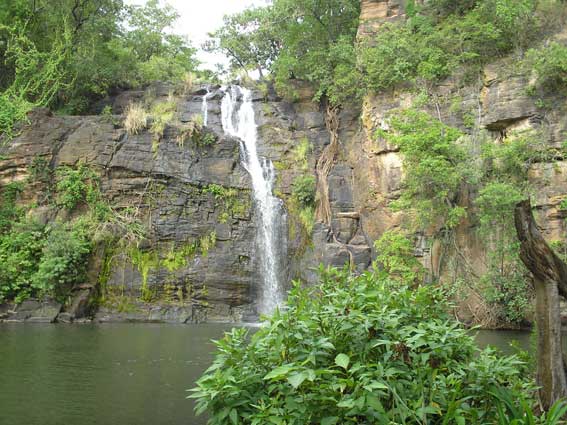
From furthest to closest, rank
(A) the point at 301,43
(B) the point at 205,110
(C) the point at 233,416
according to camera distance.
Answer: (A) the point at 301,43, (B) the point at 205,110, (C) the point at 233,416

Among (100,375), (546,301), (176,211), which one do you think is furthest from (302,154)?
(546,301)

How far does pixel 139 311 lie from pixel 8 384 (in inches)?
454

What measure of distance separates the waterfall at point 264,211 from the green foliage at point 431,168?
603cm

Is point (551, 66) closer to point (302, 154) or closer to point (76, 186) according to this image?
point (302, 154)

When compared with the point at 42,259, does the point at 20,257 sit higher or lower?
higher

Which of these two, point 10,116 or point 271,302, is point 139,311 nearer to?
point 271,302

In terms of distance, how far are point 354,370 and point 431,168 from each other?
14088 mm

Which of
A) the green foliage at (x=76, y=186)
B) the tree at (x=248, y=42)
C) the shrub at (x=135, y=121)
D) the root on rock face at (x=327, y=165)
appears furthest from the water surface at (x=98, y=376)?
the tree at (x=248, y=42)

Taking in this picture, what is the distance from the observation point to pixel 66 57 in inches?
987

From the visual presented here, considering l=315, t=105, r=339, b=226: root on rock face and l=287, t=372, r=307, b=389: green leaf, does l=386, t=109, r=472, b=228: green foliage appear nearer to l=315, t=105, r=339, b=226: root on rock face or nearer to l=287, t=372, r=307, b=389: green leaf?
l=315, t=105, r=339, b=226: root on rock face

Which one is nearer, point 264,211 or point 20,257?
point 20,257

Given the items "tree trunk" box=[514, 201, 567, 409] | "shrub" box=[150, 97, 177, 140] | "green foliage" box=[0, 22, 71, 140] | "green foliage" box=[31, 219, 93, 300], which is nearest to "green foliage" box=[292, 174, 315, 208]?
"shrub" box=[150, 97, 177, 140]

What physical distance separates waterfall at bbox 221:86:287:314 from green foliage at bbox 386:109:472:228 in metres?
6.03

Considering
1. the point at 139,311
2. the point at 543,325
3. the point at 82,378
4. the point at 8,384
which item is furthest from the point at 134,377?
the point at 139,311
